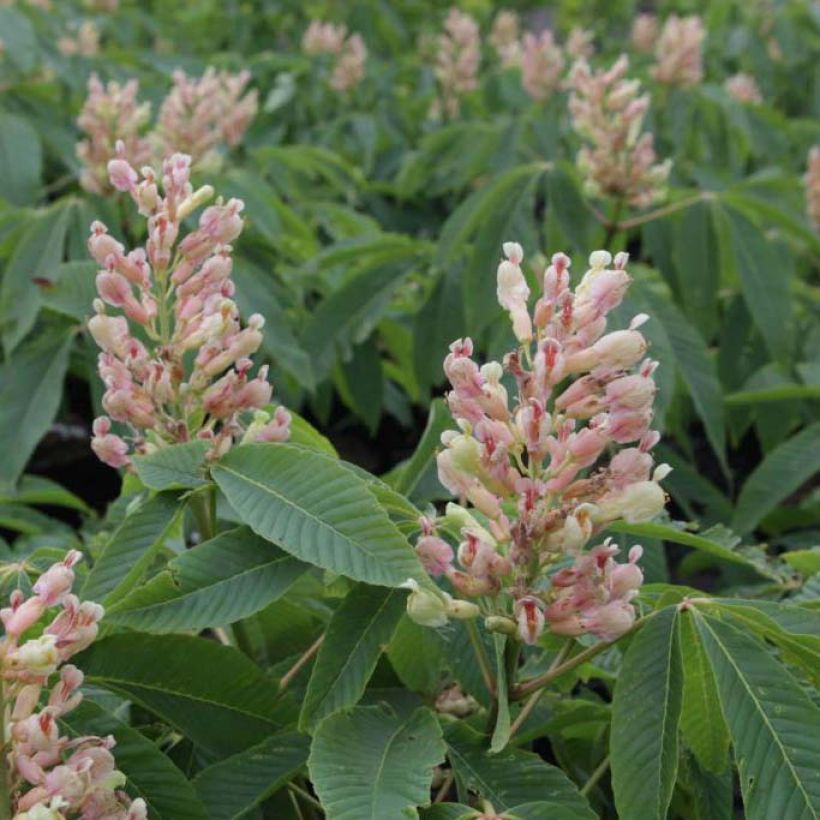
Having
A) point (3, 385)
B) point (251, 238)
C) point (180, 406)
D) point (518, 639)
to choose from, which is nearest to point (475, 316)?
point (251, 238)

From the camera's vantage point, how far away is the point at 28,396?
3.13 meters

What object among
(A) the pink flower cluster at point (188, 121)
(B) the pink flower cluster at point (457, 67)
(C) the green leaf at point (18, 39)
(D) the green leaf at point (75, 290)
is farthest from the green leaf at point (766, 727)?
(B) the pink flower cluster at point (457, 67)

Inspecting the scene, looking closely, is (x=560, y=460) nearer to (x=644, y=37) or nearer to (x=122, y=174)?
(x=122, y=174)

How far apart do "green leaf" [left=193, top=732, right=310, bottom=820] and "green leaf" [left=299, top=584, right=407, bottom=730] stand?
90 mm

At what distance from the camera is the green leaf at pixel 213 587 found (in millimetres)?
1554

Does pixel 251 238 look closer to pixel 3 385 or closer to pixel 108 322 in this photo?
pixel 3 385

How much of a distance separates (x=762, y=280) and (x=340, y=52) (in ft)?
11.6

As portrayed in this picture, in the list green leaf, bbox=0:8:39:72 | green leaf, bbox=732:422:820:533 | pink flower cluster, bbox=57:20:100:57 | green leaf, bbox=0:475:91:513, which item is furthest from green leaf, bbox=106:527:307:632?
pink flower cluster, bbox=57:20:100:57

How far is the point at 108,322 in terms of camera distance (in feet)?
5.64

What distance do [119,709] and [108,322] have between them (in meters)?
0.54

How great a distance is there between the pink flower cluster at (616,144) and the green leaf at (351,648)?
2062 mm

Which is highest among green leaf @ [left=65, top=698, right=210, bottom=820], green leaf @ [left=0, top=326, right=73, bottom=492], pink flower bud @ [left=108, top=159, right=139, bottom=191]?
pink flower bud @ [left=108, top=159, right=139, bottom=191]

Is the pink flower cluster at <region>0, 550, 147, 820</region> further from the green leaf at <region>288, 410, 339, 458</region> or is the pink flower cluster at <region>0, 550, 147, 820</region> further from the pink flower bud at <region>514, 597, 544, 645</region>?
the green leaf at <region>288, 410, 339, 458</region>

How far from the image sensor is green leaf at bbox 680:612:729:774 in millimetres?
1587
